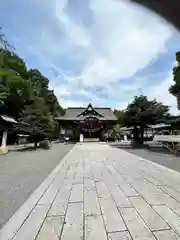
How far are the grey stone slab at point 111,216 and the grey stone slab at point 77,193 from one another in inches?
18.2

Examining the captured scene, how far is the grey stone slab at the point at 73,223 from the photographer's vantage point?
2.86m

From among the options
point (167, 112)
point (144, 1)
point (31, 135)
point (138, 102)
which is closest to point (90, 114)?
point (138, 102)

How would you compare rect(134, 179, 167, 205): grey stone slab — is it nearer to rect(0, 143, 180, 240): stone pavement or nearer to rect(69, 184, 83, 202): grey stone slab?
rect(0, 143, 180, 240): stone pavement

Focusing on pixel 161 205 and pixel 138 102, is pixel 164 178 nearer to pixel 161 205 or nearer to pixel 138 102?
pixel 161 205

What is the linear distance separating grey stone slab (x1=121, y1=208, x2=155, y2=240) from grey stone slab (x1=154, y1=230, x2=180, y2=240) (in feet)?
0.26

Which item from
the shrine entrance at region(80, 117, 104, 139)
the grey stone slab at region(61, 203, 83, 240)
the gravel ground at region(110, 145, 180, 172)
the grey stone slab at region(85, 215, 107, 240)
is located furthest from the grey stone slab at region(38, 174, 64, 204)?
the shrine entrance at region(80, 117, 104, 139)

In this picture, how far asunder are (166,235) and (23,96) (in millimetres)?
29222

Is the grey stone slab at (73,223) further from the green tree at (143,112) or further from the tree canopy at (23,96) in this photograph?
the green tree at (143,112)

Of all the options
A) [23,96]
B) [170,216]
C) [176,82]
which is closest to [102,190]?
[170,216]

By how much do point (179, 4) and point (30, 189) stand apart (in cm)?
534

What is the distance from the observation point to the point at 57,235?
2.88 metres

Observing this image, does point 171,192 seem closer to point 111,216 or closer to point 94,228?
point 111,216

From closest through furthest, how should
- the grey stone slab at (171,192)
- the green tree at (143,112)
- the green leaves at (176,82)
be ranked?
the grey stone slab at (171,192) → the green leaves at (176,82) → the green tree at (143,112)

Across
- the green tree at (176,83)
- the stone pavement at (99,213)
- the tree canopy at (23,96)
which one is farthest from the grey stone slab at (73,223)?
the green tree at (176,83)
